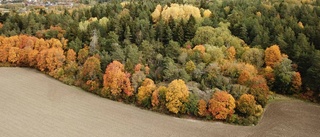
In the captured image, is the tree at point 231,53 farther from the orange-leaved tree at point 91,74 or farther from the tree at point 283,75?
the orange-leaved tree at point 91,74

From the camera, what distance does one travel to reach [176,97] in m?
56.0

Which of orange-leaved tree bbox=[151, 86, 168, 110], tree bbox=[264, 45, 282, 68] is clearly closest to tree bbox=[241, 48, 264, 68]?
tree bbox=[264, 45, 282, 68]

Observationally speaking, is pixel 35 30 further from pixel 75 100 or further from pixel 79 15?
pixel 75 100

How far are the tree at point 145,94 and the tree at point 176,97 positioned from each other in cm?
371

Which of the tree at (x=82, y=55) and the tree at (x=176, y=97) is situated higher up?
the tree at (x=82, y=55)

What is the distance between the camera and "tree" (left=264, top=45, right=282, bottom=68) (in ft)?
219

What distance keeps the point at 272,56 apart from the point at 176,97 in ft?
75.8

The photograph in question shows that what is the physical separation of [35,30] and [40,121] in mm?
39554

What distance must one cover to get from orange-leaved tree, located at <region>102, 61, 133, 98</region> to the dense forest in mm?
179

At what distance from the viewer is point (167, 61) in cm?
6625

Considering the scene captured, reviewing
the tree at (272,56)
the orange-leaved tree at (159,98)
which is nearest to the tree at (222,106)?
the orange-leaved tree at (159,98)

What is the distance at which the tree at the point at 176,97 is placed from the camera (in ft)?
183

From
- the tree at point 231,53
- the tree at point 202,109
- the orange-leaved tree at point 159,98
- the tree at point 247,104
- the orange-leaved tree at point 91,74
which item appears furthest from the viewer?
the tree at point 231,53

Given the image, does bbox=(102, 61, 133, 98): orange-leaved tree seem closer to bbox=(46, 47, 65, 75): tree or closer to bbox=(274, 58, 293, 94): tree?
bbox=(46, 47, 65, 75): tree
